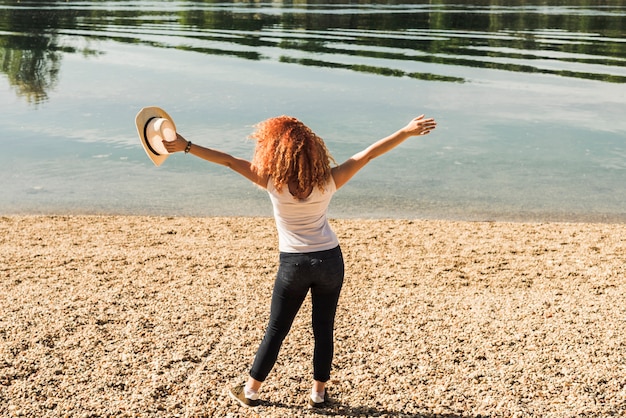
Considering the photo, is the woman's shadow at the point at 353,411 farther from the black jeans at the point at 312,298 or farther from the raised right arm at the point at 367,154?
the raised right arm at the point at 367,154

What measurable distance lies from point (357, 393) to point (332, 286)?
1108 mm

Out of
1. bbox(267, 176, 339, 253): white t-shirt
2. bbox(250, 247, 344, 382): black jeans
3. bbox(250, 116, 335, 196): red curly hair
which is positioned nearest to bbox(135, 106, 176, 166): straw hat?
bbox(250, 116, 335, 196): red curly hair

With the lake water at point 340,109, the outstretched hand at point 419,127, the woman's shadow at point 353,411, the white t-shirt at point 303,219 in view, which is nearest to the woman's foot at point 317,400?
the woman's shadow at point 353,411

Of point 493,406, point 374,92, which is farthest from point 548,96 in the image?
point 493,406

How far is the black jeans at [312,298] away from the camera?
13.9ft

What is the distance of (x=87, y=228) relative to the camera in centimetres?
938

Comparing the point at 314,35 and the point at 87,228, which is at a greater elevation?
the point at 314,35

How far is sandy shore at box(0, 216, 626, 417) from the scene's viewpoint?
4930 mm

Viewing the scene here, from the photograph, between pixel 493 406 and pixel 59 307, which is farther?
pixel 59 307

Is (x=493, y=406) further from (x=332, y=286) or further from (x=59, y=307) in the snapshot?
(x=59, y=307)

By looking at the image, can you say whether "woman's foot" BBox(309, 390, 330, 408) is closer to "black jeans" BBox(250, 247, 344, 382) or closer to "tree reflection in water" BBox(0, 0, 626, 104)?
"black jeans" BBox(250, 247, 344, 382)

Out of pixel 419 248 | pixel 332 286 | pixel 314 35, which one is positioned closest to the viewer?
pixel 332 286

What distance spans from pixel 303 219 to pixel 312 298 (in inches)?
21.8

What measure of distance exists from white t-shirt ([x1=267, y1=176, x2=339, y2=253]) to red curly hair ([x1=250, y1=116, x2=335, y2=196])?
0.06 m
